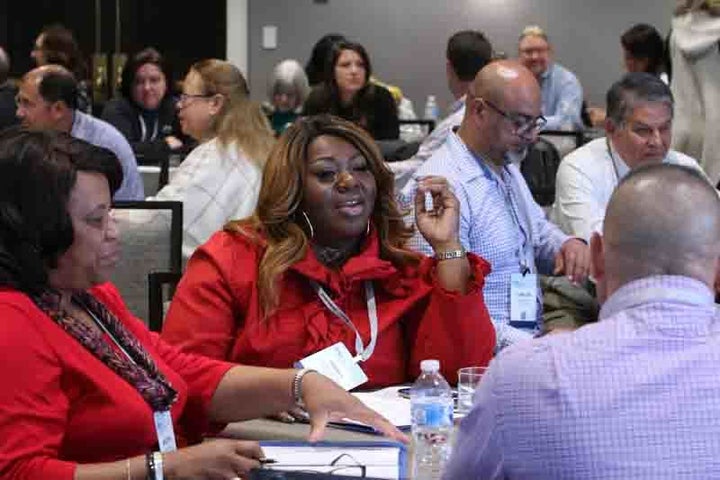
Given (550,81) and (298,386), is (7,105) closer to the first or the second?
(550,81)

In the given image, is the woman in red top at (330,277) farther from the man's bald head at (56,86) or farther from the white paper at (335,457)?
the man's bald head at (56,86)

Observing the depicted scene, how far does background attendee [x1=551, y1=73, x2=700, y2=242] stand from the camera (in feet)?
16.6

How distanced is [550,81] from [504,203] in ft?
19.9

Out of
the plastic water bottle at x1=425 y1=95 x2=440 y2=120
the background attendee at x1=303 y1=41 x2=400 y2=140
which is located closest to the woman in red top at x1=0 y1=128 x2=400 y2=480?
the background attendee at x1=303 y1=41 x2=400 y2=140

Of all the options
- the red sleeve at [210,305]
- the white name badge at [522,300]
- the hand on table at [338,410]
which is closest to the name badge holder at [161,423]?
the hand on table at [338,410]

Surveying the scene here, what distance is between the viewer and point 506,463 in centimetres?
182

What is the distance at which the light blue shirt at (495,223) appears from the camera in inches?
165

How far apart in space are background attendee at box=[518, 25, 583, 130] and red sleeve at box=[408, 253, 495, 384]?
6735mm

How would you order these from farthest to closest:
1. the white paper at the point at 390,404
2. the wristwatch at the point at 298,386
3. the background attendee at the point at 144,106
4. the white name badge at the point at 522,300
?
the background attendee at the point at 144,106
the white name badge at the point at 522,300
the white paper at the point at 390,404
the wristwatch at the point at 298,386

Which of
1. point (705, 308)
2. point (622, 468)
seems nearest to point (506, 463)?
point (622, 468)

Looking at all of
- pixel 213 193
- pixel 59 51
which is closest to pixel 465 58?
pixel 213 193

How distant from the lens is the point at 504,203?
433 cm

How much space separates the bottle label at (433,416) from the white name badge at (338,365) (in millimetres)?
440

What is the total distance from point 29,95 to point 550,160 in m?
2.58
